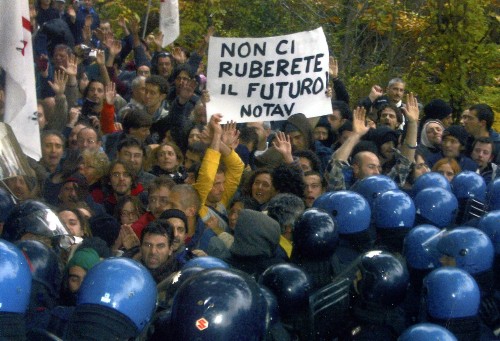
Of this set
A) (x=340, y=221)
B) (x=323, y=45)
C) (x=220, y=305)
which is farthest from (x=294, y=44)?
(x=220, y=305)

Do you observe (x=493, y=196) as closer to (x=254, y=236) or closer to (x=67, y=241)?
(x=254, y=236)

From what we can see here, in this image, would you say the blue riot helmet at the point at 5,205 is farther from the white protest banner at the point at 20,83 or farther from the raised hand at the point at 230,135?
the raised hand at the point at 230,135

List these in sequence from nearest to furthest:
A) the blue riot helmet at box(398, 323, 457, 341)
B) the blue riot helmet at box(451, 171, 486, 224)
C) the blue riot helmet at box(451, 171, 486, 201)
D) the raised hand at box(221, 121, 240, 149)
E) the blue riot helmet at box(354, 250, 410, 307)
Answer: the blue riot helmet at box(398, 323, 457, 341) → the blue riot helmet at box(354, 250, 410, 307) → the blue riot helmet at box(451, 171, 486, 224) → the blue riot helmet at box(451, 171, 486, 201) → the raised hand at box(221, 121, 240, 149)

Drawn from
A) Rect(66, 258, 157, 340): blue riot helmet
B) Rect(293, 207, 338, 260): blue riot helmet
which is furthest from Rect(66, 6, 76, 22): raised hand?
Rect(66, 258, 157, 340): blue riot helmet

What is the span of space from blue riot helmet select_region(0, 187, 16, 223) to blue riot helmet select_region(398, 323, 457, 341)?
8.91ft

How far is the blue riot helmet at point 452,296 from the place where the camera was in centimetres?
→ 500

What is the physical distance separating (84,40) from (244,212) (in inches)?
335

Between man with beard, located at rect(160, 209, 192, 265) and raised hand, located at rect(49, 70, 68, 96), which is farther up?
man with beard, located at rect(160, 209, 192, 265)

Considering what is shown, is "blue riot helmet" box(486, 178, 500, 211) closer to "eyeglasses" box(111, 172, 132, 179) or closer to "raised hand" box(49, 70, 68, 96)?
"eyeglasses" box(111, 172, 132, 179)

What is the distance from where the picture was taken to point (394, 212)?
6531mm

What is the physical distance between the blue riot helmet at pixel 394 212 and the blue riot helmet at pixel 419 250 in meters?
0.42

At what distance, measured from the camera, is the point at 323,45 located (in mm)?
9461

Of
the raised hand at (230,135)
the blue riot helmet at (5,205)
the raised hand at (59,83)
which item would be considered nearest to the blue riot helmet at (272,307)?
the blue riot helmet at (5,205)

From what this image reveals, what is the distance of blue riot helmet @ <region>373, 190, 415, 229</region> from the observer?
257 inches
